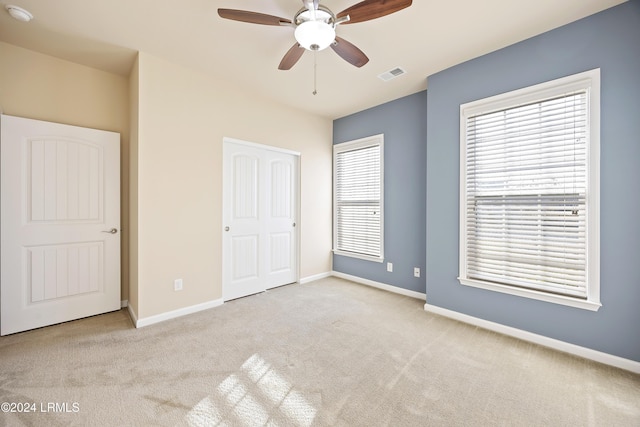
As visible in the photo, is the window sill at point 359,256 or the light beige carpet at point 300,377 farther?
the window sill at point 359,256

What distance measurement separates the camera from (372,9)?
1.75 metres

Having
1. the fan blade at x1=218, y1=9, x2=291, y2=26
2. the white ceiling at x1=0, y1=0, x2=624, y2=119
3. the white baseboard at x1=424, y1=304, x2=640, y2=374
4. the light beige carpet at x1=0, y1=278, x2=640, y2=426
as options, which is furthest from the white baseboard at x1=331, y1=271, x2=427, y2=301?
the fan blade at x1=218, y1=9, x2=291, y2=26

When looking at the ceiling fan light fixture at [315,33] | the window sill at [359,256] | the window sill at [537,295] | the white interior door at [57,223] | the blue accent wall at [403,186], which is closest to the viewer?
the ceiling fan light fixture at [315,33]

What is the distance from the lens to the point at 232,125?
3.41 m

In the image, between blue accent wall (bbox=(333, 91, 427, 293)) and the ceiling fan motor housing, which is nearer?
the ceiling fan motor housing

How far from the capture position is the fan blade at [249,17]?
177 centimetres

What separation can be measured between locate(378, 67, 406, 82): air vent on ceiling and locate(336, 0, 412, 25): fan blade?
130 centimetres

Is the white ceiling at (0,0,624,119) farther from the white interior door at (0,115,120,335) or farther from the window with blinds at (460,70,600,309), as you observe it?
the white interior door at (0,115,120,335)

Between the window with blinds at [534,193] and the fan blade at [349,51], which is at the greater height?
the fan blade at [349,51]

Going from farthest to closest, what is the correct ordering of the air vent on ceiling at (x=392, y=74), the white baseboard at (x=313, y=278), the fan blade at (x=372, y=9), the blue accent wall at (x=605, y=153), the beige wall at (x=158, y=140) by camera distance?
the white baseboard at (x=313, y=278) → the air vent on ceiling at (x=392, y=74) → the beige wall at (x=158, y=140) → the blue accent wall at (x=605, y=153) → the fan blade at (x=372, y=9)

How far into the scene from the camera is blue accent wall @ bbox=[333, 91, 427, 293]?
3.62m

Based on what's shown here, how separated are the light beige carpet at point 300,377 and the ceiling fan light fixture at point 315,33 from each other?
96.5 inches

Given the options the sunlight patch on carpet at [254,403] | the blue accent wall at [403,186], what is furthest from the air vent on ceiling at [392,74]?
the sunlight patch on carpet at [254,403]

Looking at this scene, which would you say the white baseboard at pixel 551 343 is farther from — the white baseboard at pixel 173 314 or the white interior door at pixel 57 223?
the white interior door at pixel 57 223
